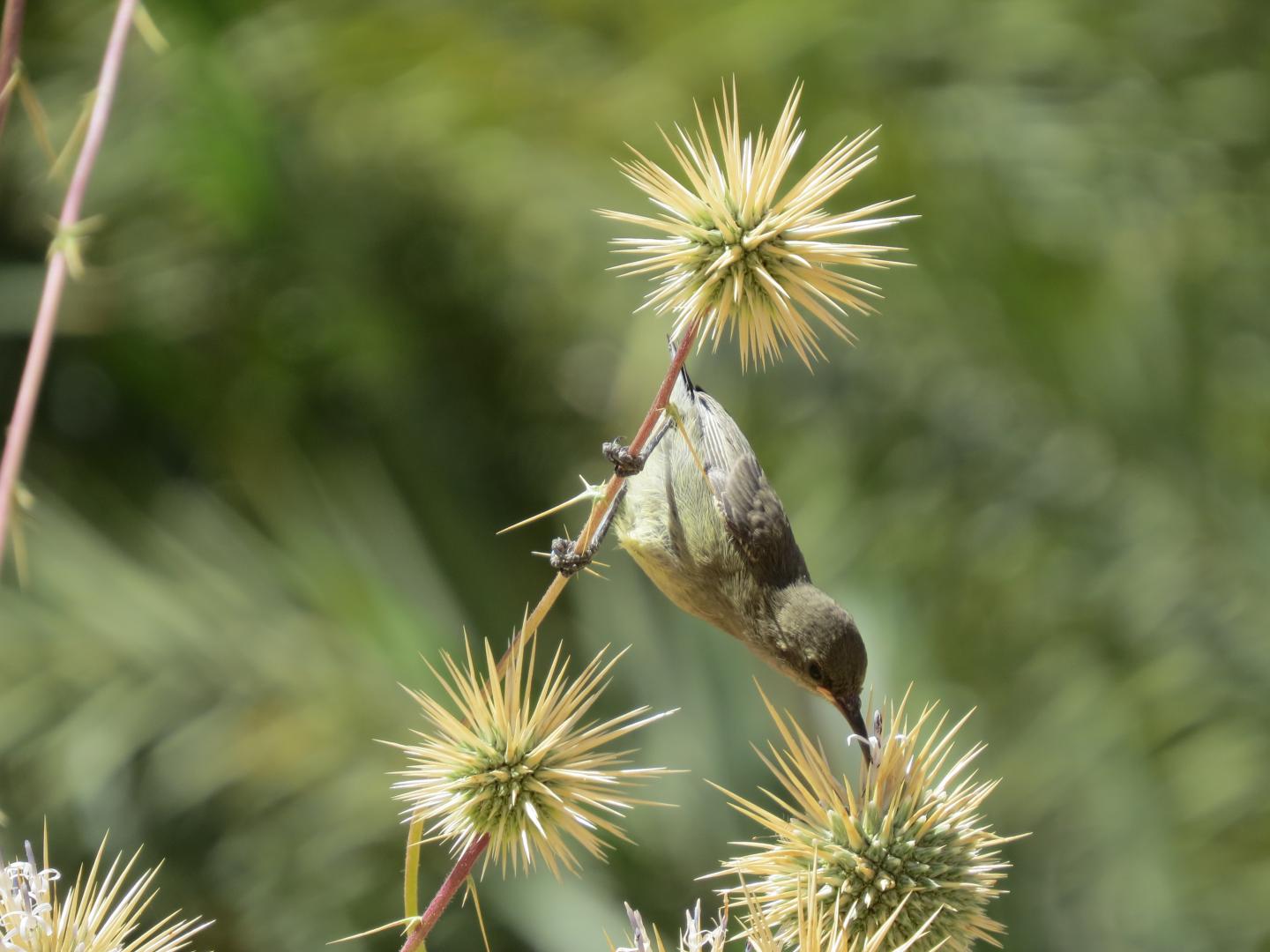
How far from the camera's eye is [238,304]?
5332 millimetres

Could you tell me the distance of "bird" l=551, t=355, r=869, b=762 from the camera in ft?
8.13

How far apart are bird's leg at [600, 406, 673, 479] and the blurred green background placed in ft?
6.41

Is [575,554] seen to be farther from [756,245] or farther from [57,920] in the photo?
[57,920]

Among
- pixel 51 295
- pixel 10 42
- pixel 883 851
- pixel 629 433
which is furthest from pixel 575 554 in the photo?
pixel 629 433

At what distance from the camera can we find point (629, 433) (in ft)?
16.0

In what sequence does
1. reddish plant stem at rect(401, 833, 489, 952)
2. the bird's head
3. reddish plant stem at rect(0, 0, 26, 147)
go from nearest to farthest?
1. reddish plant stem at rect(401, 833, 489, 952)
2. reddish plant stem at rect(0, 0, 26, 147)
3. the bird's head

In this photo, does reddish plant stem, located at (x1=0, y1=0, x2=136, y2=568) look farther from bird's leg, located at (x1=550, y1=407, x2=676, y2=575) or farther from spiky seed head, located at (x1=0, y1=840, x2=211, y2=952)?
bird's leg, located at (x1=550, y1=407, x2=676, y2=575)

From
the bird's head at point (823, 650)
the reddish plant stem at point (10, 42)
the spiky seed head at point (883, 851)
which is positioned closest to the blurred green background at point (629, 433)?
the bird's head at point (823, 650)

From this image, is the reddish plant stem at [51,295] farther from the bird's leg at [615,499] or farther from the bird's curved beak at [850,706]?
the bird's curved beak at [850,706]

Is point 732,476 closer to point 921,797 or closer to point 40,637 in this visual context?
point 921,797

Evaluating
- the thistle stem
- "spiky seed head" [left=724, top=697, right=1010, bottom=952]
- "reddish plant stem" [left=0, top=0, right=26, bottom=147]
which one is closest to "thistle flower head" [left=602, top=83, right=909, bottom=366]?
the thistle stem

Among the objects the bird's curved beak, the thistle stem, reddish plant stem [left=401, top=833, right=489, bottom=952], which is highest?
the bird's curved beak

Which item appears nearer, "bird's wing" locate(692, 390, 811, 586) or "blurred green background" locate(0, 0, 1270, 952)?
"bird's wing" locate(692, 390, 811, 586)

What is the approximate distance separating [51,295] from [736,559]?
169cm
